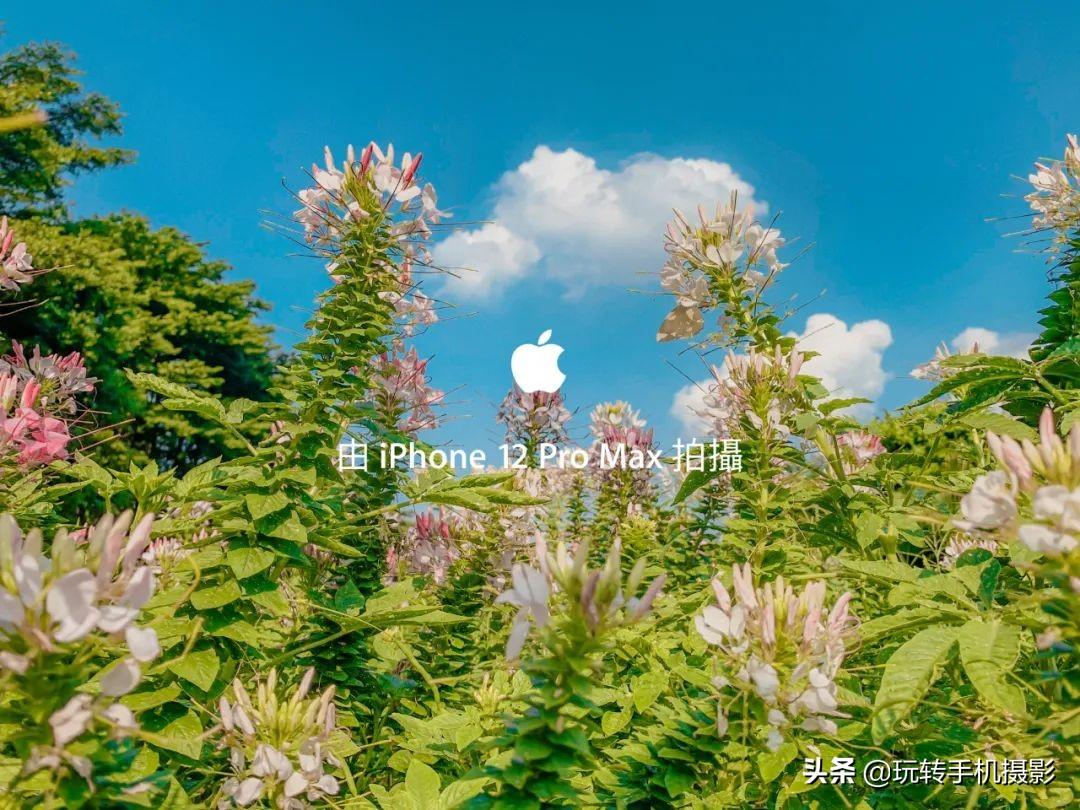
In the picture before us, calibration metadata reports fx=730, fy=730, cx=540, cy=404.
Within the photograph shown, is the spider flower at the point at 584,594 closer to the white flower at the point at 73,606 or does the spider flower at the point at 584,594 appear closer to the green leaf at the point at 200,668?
the white flower at the point at 73,606

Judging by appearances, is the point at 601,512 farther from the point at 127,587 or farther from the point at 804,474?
the point at 127,587

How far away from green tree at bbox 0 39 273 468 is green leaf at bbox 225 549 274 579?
13.1m

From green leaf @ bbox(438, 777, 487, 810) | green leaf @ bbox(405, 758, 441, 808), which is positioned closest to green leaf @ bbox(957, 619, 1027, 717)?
green leaf @ bbox(438, 777, 487, 810)

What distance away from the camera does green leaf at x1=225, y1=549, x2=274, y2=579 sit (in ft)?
5.70

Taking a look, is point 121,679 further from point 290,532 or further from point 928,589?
point 928,589

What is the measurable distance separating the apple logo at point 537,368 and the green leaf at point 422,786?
3.41m

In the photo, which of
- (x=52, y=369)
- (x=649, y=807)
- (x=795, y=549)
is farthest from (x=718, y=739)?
(x=52, y=369)

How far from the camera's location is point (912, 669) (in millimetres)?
1253

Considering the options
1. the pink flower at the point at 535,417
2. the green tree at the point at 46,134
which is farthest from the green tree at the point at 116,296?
the pink flower at the point at 535,417

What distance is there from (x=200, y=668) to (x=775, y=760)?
46.7 inches

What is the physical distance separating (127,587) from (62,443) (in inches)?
71.0

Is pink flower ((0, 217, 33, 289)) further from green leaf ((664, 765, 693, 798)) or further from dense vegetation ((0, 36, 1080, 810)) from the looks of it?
green leaf ((664, 765, 693, 798))

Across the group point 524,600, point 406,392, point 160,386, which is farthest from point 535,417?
point 524,600

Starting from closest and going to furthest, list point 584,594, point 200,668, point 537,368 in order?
point 584,594, point 200,668, point 537,368
